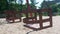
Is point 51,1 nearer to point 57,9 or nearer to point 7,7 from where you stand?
point 57,9

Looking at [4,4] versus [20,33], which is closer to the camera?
[20,33]

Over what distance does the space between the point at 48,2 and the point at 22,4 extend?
19.1 feet

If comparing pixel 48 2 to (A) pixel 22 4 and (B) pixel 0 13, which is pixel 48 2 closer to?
(A) pixel 22 4

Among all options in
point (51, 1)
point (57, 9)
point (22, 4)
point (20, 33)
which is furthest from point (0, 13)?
point (51, 1)

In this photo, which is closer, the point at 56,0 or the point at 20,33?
the point at 20,33

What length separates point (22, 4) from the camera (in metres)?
20.8

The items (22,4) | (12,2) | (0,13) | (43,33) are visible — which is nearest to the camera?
(43,33)

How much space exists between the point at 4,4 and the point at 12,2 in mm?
1797

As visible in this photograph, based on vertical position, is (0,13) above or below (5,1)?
below

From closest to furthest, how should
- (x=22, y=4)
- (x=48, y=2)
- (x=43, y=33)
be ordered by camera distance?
(x=43, y=33), (x=22, y=4), (x=48, y=2)

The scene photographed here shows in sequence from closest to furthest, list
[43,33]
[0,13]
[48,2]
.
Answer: [43,33]
[0,13]
[48,2]

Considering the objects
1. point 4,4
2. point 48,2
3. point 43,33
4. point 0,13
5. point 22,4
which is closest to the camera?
point 43,33

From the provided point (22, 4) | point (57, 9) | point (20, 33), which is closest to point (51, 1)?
point (57, 9)

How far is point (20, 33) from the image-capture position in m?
5.96
